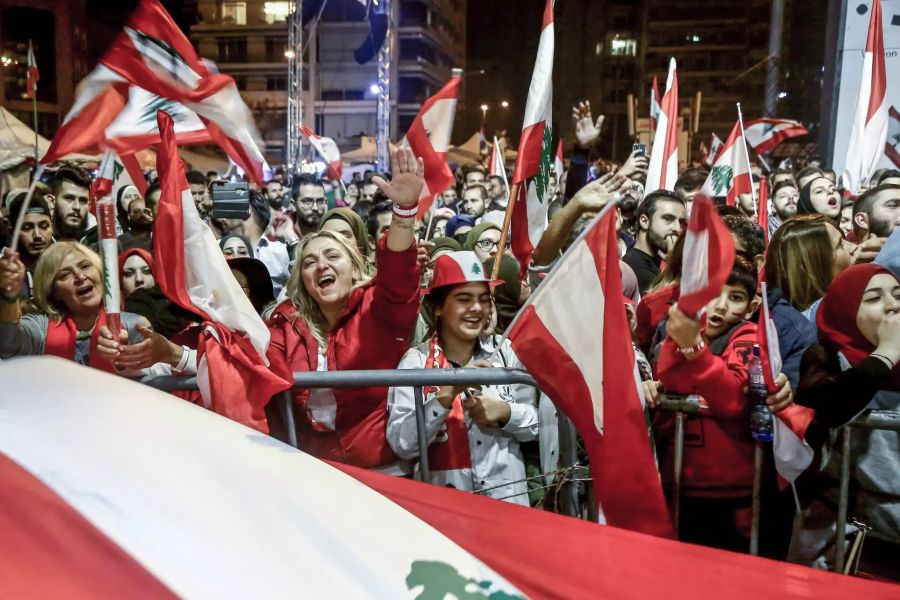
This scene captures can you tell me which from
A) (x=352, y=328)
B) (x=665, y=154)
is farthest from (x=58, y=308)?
(x=665, y=154)

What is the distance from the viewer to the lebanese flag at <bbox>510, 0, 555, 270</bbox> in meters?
4.67

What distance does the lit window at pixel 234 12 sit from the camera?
230 feet

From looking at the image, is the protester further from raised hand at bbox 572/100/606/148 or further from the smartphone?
raised hand at bbox 572/100/606/148

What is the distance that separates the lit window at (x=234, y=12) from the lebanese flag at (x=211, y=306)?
237 feet

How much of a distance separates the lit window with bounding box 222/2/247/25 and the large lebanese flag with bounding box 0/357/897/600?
73291 millimetres

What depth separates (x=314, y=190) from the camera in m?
7.37

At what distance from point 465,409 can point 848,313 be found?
140cm

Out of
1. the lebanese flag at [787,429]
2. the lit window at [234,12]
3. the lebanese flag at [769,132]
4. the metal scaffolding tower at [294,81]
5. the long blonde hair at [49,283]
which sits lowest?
the lebanese flag at [787,429]

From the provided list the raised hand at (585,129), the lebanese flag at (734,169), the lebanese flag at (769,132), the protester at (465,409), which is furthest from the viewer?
the lebanese flag at (769,132)

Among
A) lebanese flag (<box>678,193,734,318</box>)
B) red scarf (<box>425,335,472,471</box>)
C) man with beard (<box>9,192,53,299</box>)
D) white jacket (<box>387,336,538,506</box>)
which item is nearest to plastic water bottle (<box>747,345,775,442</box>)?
lebanese flag (<box>678,193,734,318</box>)

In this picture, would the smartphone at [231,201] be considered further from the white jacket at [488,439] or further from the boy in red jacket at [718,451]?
the boy in red jacket at [718,451]

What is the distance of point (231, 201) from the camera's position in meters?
4.62

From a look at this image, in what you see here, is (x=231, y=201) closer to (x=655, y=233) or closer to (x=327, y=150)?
(x=655, y=233)

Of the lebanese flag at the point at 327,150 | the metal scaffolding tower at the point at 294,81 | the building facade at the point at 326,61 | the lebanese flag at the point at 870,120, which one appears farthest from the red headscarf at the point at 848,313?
the building facade at the point at 326,61
